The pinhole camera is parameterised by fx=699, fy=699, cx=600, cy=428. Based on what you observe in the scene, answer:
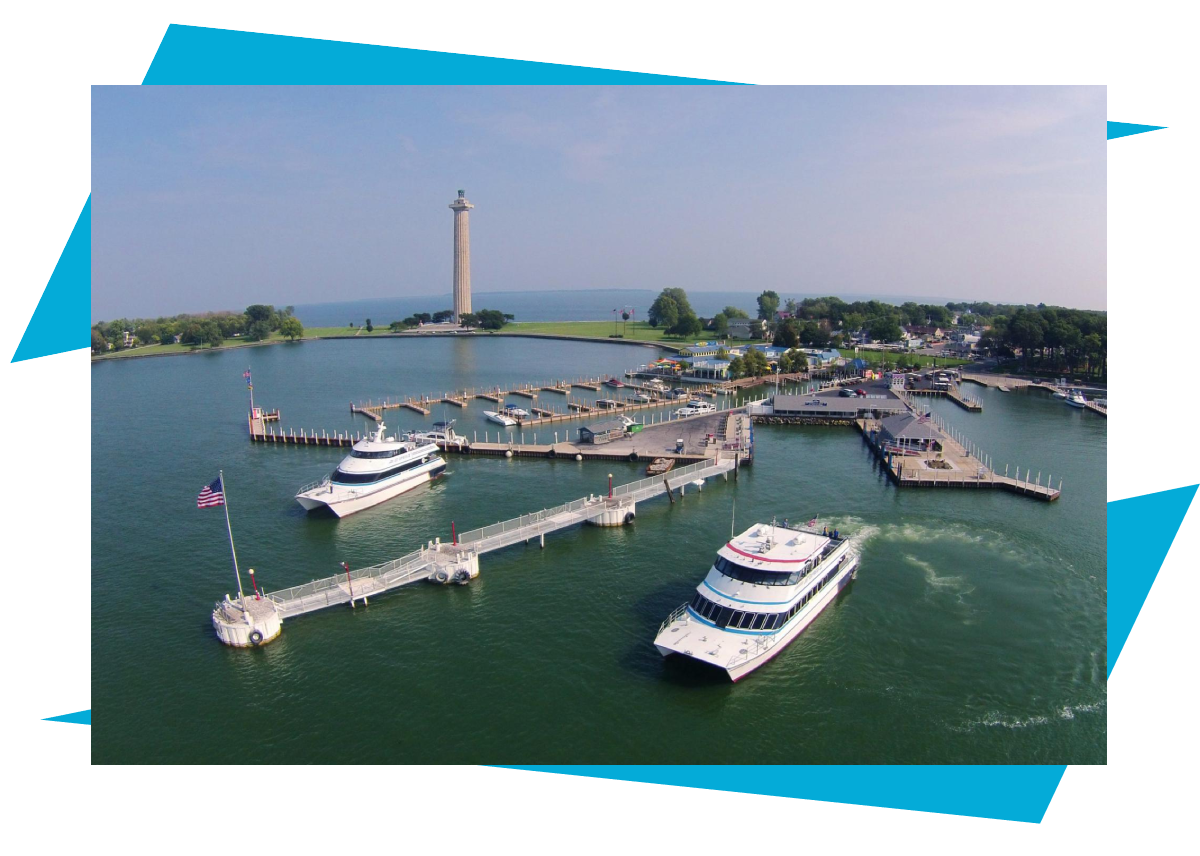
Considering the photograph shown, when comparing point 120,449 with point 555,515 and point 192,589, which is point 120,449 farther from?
point 555,515

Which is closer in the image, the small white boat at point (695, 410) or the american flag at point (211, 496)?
the american flag at point (211, 496)

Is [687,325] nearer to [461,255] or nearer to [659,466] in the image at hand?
[461,255]

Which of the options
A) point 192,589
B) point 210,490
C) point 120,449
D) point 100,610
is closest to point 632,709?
point 210,490

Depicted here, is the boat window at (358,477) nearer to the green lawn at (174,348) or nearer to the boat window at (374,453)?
the boat window at (374,453)

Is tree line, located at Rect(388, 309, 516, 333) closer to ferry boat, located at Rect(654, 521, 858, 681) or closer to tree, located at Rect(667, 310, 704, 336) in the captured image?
tree, located at Rect(667, 310, 704, 336)

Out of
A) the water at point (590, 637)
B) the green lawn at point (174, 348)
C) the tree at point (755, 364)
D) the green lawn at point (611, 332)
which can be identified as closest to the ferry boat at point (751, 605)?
the water at point (590, 637)

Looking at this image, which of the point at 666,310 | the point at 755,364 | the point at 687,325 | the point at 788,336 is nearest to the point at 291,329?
the point at 666,310
